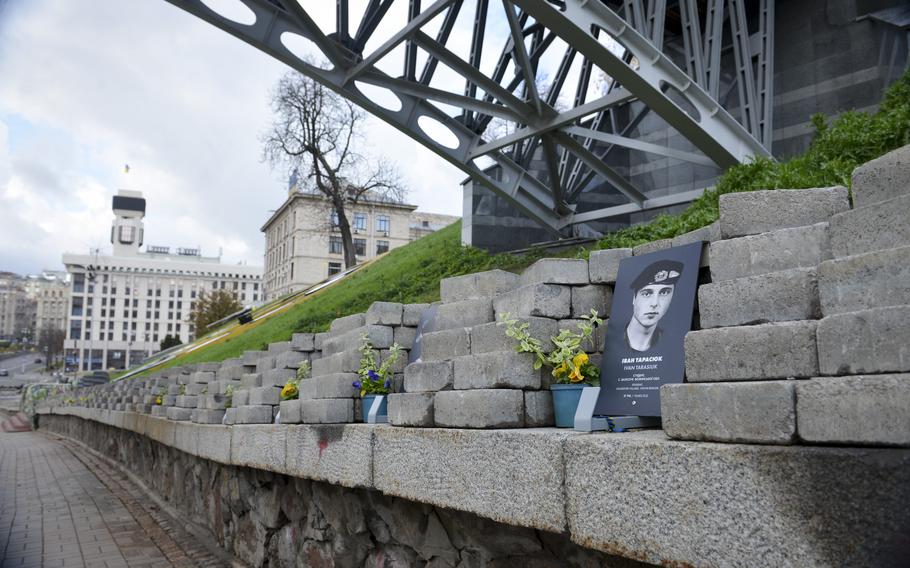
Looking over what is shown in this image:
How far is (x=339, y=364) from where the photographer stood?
606 cm

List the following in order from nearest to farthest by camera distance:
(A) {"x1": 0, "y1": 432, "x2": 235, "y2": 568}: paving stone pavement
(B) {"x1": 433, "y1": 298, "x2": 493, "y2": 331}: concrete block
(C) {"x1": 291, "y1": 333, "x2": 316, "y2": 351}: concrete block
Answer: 1. (B) {"x1": 433, "y1": 298, "x2": 493, "y2": 331}: concrete block
2. (C) {"x1": 291, "y1": 333, "x2": 316, "y2": 351}: concrete block
3. (A) {"x1": 0, "y1": 432, "x2": 235, "y2": 568}: paving stone pavement

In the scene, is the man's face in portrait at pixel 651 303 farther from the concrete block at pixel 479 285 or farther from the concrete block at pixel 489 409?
the concrete block at pixel 479 285

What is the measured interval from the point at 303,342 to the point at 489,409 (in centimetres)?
430

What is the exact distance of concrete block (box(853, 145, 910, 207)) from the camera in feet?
8.04

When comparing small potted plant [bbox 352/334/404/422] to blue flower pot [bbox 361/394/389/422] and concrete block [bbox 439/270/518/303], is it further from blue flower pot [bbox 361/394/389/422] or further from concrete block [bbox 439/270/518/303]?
concrete block [bbox 439/270/518/303]

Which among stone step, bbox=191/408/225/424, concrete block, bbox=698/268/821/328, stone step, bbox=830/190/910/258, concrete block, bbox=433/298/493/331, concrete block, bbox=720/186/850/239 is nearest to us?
stone step, bbox=830/190/910/258

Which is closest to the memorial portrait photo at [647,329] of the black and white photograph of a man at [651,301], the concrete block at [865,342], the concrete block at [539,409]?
the black and white photograph of a man at [651,301]

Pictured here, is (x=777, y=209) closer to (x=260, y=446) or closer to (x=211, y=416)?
(x=260, y=446)

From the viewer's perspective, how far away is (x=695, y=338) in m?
2.76

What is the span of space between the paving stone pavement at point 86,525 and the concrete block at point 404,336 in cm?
301

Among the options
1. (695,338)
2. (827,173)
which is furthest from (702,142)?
(695,338)

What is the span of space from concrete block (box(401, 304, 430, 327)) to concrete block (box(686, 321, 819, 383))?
346 centimetres

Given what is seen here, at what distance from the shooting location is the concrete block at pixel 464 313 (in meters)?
4.59

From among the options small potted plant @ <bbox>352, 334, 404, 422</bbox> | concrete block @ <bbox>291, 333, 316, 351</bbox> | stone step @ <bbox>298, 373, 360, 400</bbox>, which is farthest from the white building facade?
small potted plant @ <bbox>352, 334, 404, 422</bbox>
